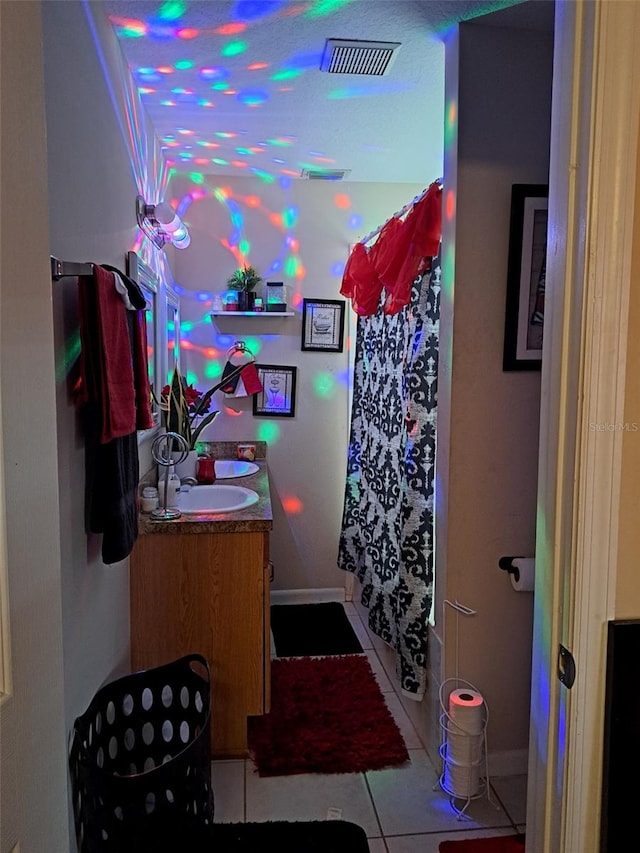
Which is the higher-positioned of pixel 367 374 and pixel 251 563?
pixel 367 374

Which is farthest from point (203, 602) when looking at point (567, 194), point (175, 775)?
point (567, 194)

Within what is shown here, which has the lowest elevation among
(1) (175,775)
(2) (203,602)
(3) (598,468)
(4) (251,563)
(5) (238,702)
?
(5) (238,702)

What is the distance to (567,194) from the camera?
0.89 meters

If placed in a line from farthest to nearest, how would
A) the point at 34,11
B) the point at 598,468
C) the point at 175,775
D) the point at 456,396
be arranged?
1. the point at 456,396
2. the point at 175,775
3. the point at 598,468
4. the point at 34,11

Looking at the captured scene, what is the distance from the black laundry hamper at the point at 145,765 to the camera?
4.74ft

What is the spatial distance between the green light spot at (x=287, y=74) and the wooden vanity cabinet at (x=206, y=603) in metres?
1.61

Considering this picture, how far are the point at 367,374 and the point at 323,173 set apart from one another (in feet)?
3.68

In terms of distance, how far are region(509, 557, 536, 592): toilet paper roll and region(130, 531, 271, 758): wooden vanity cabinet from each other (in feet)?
2.79

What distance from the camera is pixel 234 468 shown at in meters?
3.20

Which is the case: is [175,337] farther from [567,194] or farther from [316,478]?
[567,194]

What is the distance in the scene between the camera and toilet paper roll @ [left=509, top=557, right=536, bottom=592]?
195 centimetres

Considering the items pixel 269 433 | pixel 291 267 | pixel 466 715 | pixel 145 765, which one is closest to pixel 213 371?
pixel 269 433

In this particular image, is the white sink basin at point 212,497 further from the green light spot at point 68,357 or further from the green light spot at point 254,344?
Answer: the green light spot at point 68,357

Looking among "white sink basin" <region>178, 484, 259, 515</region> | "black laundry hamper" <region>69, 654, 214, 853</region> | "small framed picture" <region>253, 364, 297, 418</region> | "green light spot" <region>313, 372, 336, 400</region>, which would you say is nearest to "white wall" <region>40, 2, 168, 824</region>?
"black laundry hamper" <region>69, 654, 214, 853</region>
